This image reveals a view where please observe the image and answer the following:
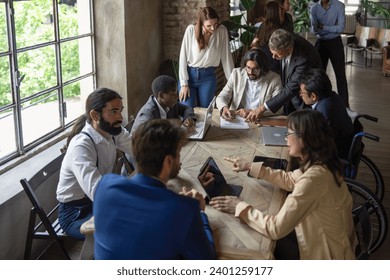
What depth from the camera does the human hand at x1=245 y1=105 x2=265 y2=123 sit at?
3941mm

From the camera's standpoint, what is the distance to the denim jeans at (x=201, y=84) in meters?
5.00

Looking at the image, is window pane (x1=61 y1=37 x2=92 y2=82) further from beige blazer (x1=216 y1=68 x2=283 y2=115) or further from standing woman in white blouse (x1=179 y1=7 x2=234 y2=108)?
beige blazer (x1=216 y1=68 x2=283 y2=115)

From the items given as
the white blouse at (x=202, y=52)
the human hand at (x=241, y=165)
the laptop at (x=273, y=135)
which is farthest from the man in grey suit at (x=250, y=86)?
the human hand at (x=241, y=165)

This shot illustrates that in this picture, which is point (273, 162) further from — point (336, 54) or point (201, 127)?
point (336, 54)

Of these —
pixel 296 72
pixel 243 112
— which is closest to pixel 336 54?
pixel 296 72

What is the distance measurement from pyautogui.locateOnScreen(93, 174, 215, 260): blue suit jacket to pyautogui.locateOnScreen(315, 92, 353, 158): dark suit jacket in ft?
6.27

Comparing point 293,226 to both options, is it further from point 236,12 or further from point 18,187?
point 236,12

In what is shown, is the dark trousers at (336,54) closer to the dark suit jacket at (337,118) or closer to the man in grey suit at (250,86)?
the man in grey suit at (250,86)

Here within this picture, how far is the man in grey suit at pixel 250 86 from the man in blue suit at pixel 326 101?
62 cm

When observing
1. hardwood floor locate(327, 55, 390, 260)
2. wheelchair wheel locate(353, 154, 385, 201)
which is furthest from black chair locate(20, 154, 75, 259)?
wheelchair wheel locate(353, 154, 385, 201)

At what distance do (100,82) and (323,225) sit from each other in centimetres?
323

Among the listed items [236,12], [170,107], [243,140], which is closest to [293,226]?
[243,140]

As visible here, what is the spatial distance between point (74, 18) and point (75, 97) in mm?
719

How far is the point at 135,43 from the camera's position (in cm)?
507
